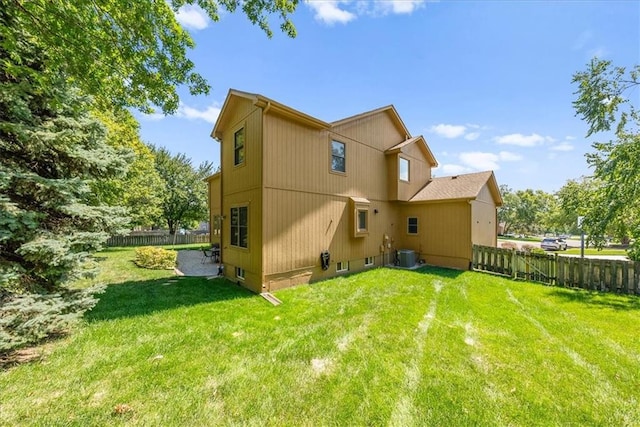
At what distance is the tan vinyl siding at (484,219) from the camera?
10875 millimetres

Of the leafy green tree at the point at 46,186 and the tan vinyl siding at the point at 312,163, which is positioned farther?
the tan vinyl siding at the point at 312,163

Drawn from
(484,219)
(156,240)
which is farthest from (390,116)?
(156,240)

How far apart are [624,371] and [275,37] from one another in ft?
29.4

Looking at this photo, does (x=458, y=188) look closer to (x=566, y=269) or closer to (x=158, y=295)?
(x=566, y=269)

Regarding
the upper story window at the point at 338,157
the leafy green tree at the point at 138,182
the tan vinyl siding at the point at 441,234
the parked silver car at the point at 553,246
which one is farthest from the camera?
the parked silver car at the point at 553,246

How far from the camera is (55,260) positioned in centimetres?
380

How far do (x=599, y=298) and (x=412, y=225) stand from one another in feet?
21.9

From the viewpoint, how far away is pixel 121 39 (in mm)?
4883

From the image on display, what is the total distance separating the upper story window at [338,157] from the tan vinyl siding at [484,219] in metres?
5.97

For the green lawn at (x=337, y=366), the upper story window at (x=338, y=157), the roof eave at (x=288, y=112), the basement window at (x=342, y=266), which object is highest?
the roof eave at (x=288, y=112)

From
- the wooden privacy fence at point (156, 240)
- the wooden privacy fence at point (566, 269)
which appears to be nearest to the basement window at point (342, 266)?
the wooden privacy fence at point (566, 269)

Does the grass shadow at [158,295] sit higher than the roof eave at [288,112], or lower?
lower

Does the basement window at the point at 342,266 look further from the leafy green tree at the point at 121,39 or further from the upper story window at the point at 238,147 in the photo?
the leafy green tree at the point at 121,39

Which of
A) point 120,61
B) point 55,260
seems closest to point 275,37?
point 120,61
